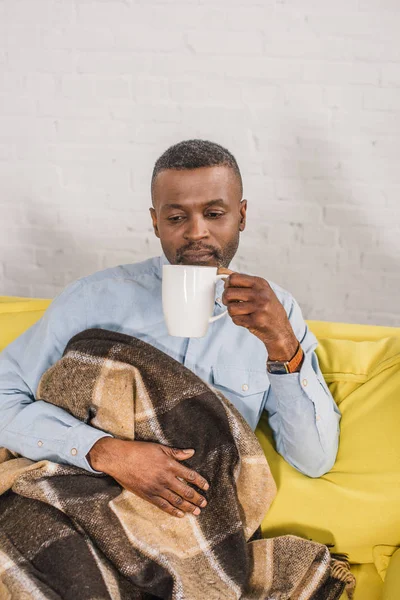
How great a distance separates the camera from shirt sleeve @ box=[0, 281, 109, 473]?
1.25 m

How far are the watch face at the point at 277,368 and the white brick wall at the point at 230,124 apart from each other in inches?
33.6

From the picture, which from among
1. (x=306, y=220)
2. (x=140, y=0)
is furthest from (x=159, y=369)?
(x=140, y=0)

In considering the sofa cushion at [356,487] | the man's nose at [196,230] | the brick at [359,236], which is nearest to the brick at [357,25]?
the brick at [359,236]

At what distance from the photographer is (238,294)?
1.14 metres

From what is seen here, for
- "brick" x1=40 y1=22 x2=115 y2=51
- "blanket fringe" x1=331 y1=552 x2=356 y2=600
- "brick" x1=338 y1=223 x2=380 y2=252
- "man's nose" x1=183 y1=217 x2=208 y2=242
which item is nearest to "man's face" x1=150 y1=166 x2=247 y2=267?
"man's nose" x1=183 y1=217 x2=208 y2=242

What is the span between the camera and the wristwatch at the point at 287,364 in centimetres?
125

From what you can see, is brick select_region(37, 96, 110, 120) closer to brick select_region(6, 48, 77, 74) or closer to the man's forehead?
brick select_region(6, 48, 77, 74)

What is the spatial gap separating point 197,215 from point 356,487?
61 centimetres

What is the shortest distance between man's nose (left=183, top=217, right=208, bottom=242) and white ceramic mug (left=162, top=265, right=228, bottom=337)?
25 cm

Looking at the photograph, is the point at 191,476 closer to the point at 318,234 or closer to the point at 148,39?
the point at 318,234

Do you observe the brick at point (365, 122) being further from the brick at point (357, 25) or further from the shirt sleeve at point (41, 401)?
the shirt sleeve at point (41, 401)

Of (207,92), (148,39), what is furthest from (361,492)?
(148,39)

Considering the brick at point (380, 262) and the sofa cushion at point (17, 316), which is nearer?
the sofa cushion at point (17, 316)

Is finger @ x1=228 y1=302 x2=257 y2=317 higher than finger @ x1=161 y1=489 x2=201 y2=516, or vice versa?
finger @ x1=228 y1=302 x2=257 y2=317
